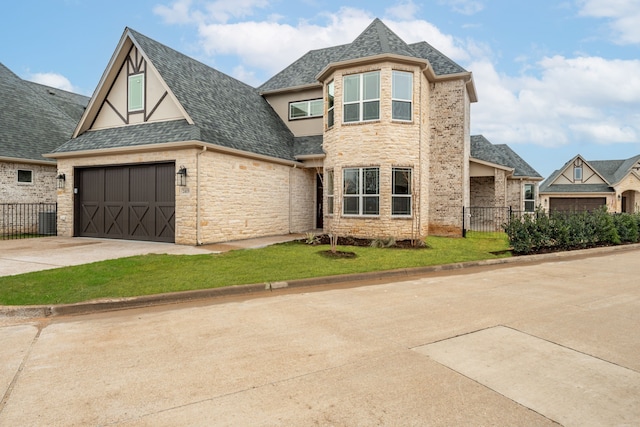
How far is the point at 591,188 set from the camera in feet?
121

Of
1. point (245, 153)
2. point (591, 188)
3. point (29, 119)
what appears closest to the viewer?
point (245, 153)

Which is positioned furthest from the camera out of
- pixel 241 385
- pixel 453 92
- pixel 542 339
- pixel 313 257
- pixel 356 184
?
pixel 453 92

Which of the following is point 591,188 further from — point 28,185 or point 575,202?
point 28,185

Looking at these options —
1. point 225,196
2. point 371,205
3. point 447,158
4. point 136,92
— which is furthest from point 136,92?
point 447,158

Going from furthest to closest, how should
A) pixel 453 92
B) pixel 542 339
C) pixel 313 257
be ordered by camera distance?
pixel 453 92
pixel 313 257
pixel 542 339

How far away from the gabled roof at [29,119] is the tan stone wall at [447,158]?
735 inches

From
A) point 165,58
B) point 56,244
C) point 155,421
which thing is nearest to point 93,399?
point 155,421

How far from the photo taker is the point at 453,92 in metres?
17.7

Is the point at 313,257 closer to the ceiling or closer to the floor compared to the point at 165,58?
closer to the floor

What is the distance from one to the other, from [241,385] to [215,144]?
11076 millimetres

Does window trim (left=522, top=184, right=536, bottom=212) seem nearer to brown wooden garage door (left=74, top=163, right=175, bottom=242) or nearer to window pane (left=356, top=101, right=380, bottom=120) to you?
window pane (left=356, top=101, right=380, bottom=120)

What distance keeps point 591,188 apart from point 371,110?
32344 mm

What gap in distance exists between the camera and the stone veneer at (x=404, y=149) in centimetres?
1517

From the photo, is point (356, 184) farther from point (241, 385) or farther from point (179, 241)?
point (241, 385)
